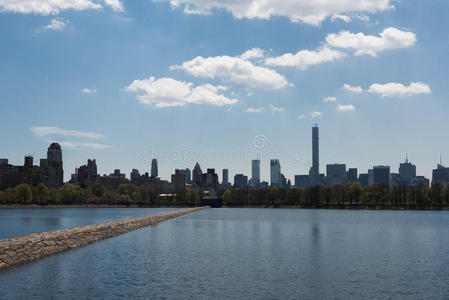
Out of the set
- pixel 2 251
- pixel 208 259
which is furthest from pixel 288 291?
pixel 2 251

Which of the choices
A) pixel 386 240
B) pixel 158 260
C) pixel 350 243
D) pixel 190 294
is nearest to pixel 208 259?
pixel 158 260

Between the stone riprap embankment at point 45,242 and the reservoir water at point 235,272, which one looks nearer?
the reservoir water at point 235,272

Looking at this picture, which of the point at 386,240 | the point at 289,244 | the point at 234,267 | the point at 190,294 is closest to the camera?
the point at 190,294

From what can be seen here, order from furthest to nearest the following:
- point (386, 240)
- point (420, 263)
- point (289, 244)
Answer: point (386, 240)
point (289, 244)
point (420, 263)

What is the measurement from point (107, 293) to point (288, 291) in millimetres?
11920

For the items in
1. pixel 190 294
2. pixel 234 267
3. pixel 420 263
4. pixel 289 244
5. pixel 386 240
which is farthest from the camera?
pixel 386 240

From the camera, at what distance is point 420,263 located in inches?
1831

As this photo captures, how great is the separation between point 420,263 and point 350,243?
1874 centimetres

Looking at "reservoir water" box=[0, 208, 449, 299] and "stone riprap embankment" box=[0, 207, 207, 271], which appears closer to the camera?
"reservoir water" box=[0, 208, 449, 299]

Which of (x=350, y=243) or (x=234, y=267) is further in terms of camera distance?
(x=350, y=243)

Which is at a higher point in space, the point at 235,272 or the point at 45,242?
the point at 45,242

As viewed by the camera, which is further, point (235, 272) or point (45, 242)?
point (45, 242)

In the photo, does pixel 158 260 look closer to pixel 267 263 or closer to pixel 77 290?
pixel 267 263

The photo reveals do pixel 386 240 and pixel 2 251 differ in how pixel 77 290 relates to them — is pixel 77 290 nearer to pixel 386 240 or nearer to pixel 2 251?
pixel 2 251
